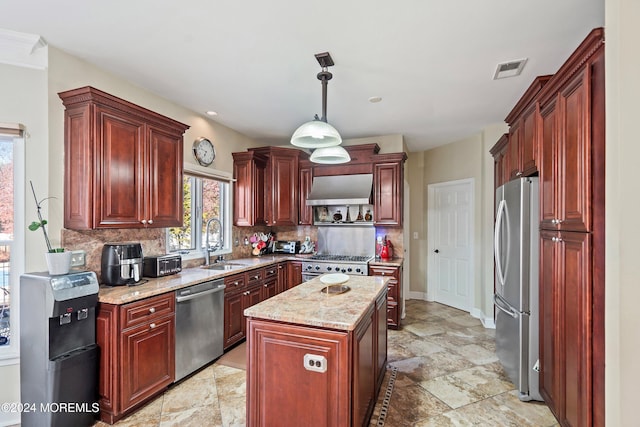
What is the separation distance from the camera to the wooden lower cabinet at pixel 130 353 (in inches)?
86.6

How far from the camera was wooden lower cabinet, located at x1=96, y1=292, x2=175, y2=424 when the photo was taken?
220cm

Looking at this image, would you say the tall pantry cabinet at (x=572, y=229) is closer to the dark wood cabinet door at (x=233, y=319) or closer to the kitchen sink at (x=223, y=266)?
the dark wood cabinet door at (x=233, y=319)

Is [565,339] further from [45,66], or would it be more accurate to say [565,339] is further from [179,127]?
[45,66]

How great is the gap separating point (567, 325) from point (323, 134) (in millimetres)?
2060

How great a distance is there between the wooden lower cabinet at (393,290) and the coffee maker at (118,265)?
2894 millimetres

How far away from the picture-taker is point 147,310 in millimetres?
2391

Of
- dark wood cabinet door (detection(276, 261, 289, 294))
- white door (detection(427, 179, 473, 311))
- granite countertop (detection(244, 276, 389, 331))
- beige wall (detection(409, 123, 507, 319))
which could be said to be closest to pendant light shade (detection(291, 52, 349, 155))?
granite countertop (detection(244, 276, 389, 331))

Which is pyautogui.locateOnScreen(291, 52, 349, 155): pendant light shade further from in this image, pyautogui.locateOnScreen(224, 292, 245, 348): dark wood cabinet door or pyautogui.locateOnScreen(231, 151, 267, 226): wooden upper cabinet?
pyautogui.locateOnScreen(231, 151, 267, 226): wooden upper cabinet

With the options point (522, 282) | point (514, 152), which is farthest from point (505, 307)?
point (514, 152)

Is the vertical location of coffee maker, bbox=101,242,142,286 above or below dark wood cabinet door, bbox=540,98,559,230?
below

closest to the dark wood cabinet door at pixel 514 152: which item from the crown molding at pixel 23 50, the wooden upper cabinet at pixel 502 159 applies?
the wooden upper cabinet at pixel 502 159

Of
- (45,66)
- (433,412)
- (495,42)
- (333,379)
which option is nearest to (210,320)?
(333,379)

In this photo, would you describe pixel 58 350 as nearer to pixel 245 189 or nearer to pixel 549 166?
pixel 245 189

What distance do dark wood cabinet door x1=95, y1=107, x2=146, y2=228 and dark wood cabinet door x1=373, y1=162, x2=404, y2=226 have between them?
3057mm
